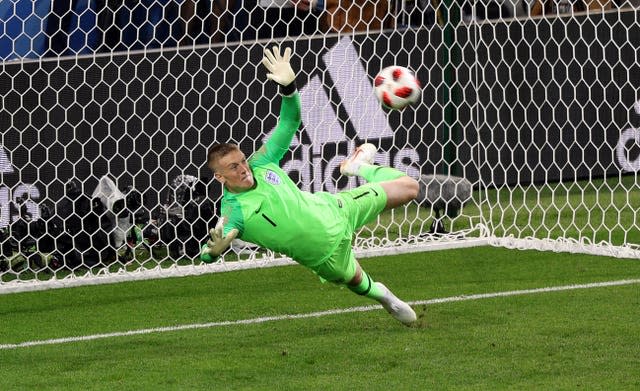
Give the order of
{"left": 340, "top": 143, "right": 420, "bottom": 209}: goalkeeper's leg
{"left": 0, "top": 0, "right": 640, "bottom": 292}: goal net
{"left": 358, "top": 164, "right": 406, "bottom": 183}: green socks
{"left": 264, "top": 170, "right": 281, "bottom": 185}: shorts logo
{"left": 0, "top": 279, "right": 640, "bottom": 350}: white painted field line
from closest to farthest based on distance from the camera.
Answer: {"left": 264, "top": 170, "right": 281, "bottom": 185}: shorts logo
{"left": 0, "top": 279, "right": 640, "bottom": 350}: white painted field line
{"left": 340, "top": 143, "right": 420, "bottom": 209}: goalkeeper's leg
{"left": 358, "top": 164, "right": 406, "bottom": 183}: green socks
{"left": 0, "top": 0, "right": 640, "bottom": 292}: goal net

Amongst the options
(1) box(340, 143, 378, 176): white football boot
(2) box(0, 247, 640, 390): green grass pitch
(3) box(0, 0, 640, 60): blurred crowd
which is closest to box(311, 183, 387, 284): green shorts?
(1) box(340, 143, 378, 176): white football boot

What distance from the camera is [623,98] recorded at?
41.5 ft

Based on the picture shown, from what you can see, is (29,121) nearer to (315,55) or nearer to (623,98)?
(315,55)

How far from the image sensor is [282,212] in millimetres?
7676

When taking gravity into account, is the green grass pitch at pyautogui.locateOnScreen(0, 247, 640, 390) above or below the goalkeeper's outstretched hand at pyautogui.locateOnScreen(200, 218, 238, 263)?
below

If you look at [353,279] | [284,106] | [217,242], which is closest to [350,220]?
[353,279]

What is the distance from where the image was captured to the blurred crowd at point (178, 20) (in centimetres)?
1149

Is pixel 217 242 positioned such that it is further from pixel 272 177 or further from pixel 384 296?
pixel 384 296

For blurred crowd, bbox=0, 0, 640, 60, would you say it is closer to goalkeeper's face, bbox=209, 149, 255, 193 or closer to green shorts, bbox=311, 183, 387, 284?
green shorts, bbox=311, 183, 387, 284

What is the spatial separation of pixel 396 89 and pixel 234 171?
1428 mm

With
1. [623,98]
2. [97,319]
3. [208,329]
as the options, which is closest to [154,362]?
[208,329]

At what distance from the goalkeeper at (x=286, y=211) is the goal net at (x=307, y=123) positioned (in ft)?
9.34

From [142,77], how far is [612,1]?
455cm

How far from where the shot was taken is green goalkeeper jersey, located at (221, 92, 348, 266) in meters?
7.61
